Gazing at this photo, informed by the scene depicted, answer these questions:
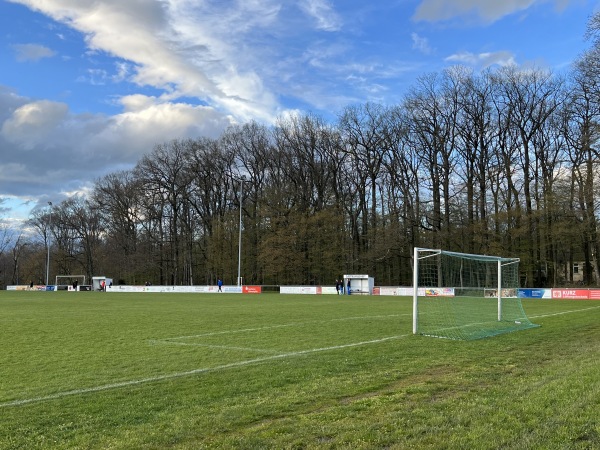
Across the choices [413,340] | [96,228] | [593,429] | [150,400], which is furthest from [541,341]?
[96,228]

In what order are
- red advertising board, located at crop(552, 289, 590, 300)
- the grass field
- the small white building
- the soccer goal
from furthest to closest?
the small white building → red advertising board, located at crop(552, 289, 590, 300) → the soccer goal → the grass field

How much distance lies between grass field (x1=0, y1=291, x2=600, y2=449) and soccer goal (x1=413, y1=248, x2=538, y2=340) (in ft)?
12.4

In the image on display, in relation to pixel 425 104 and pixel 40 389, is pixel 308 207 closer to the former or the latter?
pixel 425 104

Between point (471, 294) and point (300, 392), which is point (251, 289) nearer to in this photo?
point (471, 294)

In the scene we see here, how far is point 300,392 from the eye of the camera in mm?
7172

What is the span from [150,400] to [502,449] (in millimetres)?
4511

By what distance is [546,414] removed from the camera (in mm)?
5652

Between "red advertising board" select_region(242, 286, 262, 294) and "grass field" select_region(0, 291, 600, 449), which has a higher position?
"grass field" select_region(0, 291, 600, 449)

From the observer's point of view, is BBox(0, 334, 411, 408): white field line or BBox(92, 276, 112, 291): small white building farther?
BBox(92, 276, 112, 291): small white building

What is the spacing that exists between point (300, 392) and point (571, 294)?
38374mm

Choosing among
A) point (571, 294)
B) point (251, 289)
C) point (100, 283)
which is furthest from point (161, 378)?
point (100, 283)

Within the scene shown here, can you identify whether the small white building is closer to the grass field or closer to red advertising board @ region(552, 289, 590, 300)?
red advertising board @ region(552, 289, 590, 300)

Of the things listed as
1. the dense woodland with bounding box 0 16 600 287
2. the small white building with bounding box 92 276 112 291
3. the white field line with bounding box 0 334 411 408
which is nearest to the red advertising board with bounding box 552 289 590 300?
the dense woodland with bounding box 0 16 600 287

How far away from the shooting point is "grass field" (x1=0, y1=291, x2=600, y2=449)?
510 centimetres
